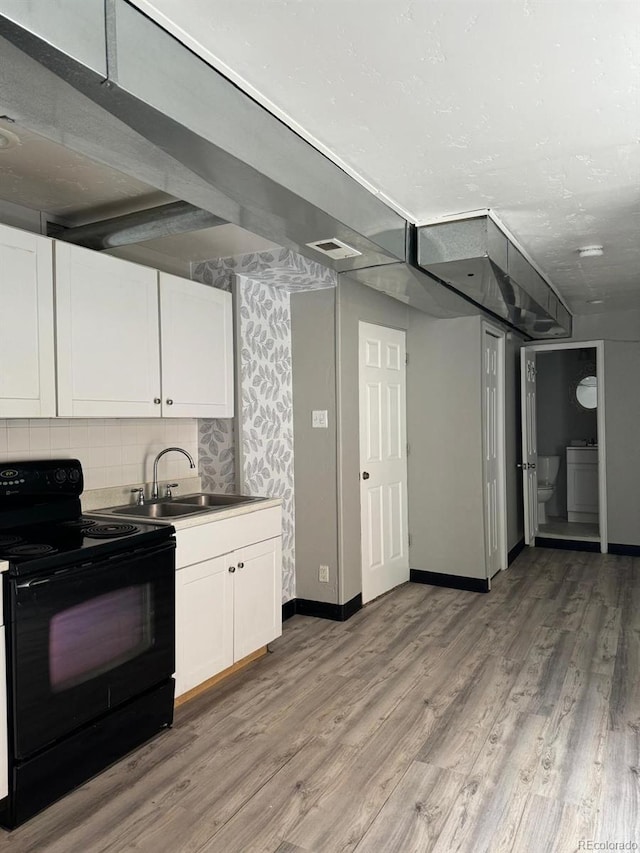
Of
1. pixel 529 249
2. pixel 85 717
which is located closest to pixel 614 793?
pixel 85 717

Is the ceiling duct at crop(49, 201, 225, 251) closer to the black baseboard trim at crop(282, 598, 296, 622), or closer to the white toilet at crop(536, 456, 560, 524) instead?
the black baseboard trim at crop(282, 598, 296, 622)

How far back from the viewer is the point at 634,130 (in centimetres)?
213

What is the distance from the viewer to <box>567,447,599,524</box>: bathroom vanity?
693 centimetres

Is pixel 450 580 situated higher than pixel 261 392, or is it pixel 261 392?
pixel 261 392

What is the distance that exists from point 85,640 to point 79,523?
0.61m

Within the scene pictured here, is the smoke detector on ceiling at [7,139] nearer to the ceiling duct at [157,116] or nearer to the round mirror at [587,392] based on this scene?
the ceiling duct at [157,116]

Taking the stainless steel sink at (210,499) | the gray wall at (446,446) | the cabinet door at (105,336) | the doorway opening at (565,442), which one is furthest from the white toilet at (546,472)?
the cabinet door at (105,336)

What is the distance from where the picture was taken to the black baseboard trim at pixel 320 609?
400cm

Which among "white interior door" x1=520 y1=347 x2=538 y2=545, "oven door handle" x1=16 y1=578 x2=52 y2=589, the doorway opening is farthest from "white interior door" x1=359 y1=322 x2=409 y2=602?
"oven door handle" x1=16 y1=578 x2=52 y2=589

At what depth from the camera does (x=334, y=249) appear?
8.95 feet

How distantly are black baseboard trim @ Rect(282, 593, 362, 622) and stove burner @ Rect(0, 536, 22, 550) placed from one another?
6.62 feet

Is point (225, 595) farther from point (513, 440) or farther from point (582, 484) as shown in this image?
point (582, 484)

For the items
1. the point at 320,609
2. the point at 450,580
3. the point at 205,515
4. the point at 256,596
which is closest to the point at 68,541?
the point at 205,515

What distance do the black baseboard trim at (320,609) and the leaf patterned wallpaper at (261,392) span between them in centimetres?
8
